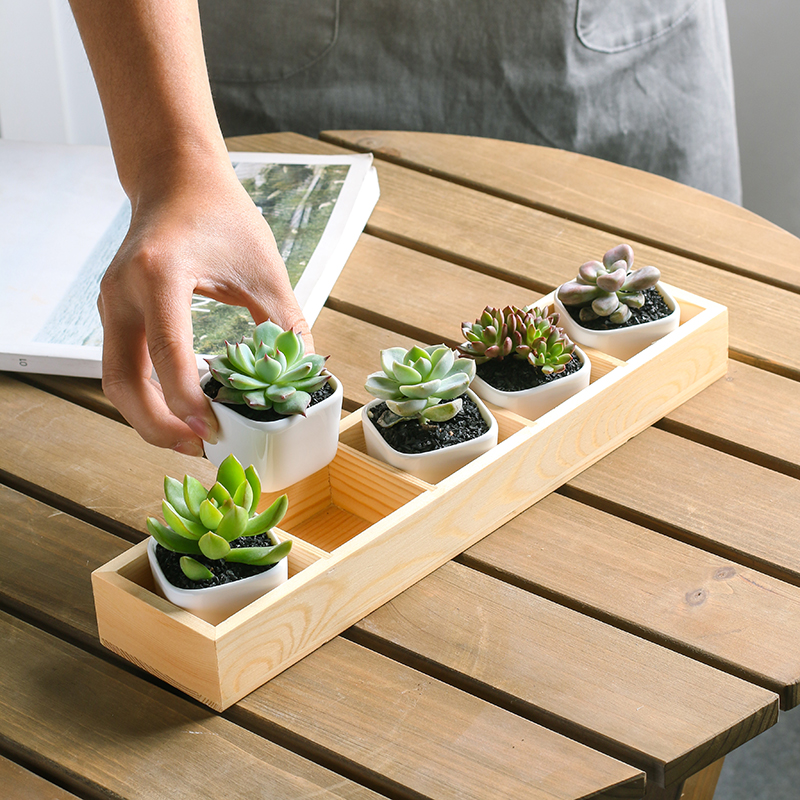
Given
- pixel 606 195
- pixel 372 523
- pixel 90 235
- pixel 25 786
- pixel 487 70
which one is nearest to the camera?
pixel 25 786

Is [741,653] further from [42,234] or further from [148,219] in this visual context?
[42,234]

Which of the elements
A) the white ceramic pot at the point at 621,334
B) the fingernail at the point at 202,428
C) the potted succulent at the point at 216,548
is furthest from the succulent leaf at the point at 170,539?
the white ceramic pot at the point at 621,334

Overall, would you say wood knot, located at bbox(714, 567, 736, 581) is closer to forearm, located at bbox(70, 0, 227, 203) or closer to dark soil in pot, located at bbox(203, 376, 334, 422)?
dark soil in pot, located at bbox(203, 376, 334, 422)

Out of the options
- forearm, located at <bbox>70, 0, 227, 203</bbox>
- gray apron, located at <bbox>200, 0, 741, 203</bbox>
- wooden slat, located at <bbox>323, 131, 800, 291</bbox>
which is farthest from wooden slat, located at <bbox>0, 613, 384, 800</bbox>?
gray apron, located at <bbox>200, 0, 741, 203</bbox>

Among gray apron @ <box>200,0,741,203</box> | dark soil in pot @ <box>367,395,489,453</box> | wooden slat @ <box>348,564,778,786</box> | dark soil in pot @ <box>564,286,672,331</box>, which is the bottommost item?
wooden slat @ <box>348,564,778,786</box>

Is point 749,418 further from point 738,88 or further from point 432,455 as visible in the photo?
point 738,88

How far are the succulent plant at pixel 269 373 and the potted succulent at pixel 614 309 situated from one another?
1.08 feet

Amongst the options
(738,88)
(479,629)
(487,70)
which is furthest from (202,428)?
(738,88)

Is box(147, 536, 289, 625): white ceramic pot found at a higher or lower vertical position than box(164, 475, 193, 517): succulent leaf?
lower

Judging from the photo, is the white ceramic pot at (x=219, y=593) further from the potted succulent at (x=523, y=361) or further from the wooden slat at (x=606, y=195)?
the wooden slat at (x=606, y=195)

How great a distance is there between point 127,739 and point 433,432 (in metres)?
0.33

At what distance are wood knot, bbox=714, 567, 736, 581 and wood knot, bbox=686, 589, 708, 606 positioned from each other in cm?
2

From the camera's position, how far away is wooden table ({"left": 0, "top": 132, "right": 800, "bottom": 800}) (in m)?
0.67

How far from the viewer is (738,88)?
2.39 m
